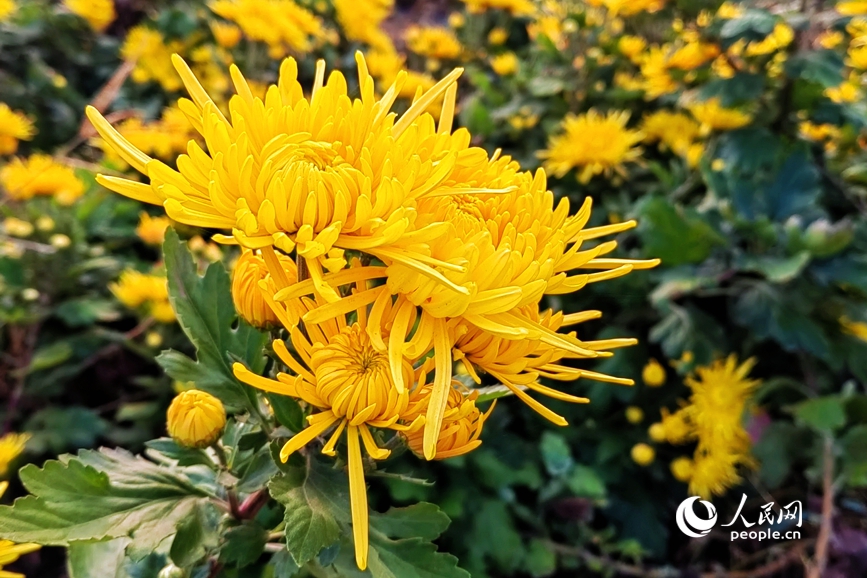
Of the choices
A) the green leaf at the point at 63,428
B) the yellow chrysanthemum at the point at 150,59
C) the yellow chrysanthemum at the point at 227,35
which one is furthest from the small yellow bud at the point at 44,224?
the yellow chrysanthemum at the point at 227,35

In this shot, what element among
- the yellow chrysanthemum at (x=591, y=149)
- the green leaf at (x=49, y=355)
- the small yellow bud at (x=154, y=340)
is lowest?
the green leaf at (x=49, y=355)

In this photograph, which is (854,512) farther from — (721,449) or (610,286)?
(610,286)

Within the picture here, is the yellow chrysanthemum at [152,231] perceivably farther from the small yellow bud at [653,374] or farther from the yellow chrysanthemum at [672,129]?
the yellow chrysanthemum at [672,129]

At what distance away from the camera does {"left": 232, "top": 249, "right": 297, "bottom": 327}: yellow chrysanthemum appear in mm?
567

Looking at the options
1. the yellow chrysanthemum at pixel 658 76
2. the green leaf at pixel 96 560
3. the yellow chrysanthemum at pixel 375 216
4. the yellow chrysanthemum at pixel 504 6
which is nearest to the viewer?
the yellow chrysanthemum at pixel 375 216

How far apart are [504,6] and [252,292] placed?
1.92m

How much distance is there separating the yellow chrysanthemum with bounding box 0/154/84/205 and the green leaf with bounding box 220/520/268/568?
1201 millimetres

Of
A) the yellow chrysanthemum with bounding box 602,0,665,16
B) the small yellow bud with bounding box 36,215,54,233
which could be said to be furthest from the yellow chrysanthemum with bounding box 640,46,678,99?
the small yellow bud with bounding box 36,215,54,233

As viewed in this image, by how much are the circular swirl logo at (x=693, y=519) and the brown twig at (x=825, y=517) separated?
0.60ft

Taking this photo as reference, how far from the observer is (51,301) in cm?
140

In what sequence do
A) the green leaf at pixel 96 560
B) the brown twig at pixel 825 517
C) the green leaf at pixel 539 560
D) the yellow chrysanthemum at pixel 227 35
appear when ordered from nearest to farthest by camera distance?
the green leaf at pixel 96 560
the brown twig at pixel 825 517
the green leaf at pixel 539 560
the yellow chrysanthemum at pixel 227 35

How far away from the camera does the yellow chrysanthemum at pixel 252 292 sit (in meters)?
Result: 0.57

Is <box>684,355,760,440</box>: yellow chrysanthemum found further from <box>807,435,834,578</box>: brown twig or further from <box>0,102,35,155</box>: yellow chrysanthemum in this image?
<box>0,102,35,155</box>: yellow chrysanthemum
